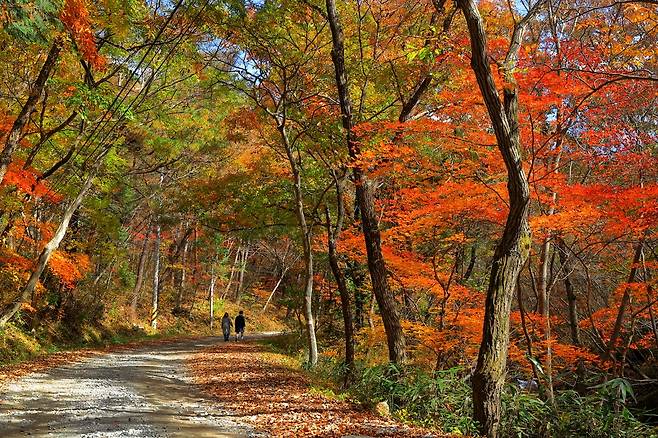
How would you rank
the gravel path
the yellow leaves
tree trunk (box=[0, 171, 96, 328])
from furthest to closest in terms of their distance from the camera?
1. the yellow leaves
2. tree trunk (box=[0, 171, 96, 328])
3. the gravel path

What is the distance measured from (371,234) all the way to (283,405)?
354 cm

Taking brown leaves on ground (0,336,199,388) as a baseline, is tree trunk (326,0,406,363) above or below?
above

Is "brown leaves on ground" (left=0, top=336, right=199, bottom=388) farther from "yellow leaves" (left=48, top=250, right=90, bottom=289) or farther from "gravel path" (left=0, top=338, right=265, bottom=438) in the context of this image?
"yellow leaves" (left=48, top=250, right=90, bottom=289)

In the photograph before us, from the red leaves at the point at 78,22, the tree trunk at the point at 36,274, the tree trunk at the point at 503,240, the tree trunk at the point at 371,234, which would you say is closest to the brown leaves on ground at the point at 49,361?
the tree trunk at the point at 36,274

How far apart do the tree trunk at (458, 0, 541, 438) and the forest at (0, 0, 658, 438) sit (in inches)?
1.0

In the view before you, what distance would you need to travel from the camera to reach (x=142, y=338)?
73.8ft

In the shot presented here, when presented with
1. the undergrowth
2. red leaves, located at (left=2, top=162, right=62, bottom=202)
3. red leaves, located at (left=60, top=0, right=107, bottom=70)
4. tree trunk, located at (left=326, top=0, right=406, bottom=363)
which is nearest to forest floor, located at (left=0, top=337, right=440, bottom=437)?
the undergrowth

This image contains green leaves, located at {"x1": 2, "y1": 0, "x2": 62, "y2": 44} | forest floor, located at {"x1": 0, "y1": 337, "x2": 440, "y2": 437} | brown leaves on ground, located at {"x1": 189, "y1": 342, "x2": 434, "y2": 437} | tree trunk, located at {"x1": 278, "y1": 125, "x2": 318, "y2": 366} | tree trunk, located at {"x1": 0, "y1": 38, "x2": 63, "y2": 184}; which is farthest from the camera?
tree trunk, located at {"x1": 278, "y1": 125, "x2": 318, "y2": 366}

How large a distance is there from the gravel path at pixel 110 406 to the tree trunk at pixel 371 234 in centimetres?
337

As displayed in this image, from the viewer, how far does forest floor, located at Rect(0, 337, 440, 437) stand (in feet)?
20.2

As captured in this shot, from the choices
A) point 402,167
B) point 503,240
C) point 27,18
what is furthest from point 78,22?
point 503,240

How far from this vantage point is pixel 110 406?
24.2 feet

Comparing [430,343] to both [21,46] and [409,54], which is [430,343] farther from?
[21,46]

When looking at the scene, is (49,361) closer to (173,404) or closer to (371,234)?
(173,404)
